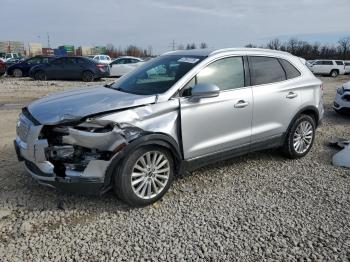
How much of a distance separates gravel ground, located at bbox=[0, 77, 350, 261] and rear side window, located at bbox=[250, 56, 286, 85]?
1295 millimetres

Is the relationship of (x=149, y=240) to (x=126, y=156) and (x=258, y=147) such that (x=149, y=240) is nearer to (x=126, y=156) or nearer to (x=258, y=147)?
(x=126, y=156)

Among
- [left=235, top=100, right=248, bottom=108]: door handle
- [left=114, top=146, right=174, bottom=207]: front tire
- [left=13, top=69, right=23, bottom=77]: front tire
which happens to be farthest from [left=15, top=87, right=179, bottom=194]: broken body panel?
[left=13, top=69, right=23, bottom=77]: front tire

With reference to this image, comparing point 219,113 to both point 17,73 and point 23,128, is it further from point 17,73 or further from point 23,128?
point 17,73

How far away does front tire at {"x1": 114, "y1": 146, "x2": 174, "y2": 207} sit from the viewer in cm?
377

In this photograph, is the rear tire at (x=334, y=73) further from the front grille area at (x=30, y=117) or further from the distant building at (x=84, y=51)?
the distant building at (x=84, y=51)

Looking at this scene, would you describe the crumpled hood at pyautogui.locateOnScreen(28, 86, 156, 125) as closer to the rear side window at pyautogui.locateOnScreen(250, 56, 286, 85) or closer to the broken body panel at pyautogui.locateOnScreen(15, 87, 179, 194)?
the broken body panel at pyautogui.locateOnScreen(15, 87, 179, 194)

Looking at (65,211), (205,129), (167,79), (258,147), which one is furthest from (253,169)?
(65,211)

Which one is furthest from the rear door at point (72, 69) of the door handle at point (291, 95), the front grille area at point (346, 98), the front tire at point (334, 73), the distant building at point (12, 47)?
the distant building at point (12, 47)

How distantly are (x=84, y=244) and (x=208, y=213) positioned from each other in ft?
4.39

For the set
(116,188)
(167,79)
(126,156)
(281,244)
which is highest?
(167,79)

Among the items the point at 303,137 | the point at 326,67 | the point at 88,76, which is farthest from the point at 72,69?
the point at 326,67

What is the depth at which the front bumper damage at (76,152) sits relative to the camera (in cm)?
362

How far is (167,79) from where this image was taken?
174 inches

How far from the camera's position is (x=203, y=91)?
161 inches
